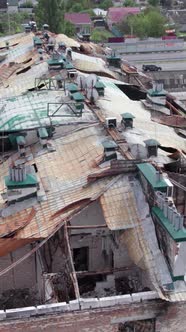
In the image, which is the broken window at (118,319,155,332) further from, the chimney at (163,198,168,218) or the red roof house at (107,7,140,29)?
the red roof house at (107,7,140,29)

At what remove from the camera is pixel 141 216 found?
18062mm

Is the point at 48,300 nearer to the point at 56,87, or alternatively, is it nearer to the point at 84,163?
the point at 84,163

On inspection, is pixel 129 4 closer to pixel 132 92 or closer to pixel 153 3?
pixel 153 3

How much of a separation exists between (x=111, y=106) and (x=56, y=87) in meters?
4.55

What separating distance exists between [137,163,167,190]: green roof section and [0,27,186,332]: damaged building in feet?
0.13

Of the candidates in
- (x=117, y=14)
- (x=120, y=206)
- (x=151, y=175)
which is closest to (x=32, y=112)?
(x=120, y=206)

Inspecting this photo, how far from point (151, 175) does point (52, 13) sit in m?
62.2

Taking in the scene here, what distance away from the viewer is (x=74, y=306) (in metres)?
15.8

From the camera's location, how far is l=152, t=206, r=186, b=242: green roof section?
51.9 ft

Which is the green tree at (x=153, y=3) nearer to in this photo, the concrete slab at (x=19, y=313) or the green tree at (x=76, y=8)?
the green tree at (x=76, y=8)

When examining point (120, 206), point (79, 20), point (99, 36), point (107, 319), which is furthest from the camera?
point (79, 20)

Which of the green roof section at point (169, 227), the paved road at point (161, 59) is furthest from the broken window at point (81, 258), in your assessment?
the paved road at point (161, 59)

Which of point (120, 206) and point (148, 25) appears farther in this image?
point (148, 25)

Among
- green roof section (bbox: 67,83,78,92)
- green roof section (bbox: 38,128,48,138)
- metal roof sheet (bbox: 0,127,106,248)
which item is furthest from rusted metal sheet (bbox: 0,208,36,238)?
green roof section (bbox: 67,83,78,92)
